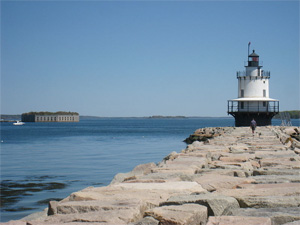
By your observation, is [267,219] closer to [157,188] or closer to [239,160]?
[157,188]

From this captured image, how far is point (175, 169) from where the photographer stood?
232 inches

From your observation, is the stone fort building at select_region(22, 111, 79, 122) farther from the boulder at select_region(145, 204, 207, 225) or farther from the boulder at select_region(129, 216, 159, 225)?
the boulder at select_region(129, 216, 159, 225)

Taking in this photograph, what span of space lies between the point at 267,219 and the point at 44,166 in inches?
525

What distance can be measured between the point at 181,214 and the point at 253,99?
1189 inches

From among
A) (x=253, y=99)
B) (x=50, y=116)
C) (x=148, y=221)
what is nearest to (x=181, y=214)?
(x=148, y=221)

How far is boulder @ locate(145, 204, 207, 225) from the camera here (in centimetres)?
312

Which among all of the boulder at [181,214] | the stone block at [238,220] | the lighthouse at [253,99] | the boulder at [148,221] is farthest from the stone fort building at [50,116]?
the stone block at [238,220]

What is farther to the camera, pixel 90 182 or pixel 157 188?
pixel 90 182

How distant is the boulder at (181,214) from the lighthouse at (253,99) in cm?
2976

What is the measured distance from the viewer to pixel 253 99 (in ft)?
106

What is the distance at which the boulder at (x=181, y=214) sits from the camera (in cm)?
312

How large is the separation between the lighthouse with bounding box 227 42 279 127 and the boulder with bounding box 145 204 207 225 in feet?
97.6

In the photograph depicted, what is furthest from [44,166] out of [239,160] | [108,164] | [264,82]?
[264,82]

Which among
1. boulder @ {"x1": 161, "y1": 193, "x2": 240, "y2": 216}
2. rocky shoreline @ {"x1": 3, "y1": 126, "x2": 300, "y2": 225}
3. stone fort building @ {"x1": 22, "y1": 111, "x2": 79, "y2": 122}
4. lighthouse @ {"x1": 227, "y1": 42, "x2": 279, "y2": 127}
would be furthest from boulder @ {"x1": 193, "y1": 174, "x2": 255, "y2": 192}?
stone fort building @ {"x1": 22, "y1": 111, "x2": 79, "y2": 122}
